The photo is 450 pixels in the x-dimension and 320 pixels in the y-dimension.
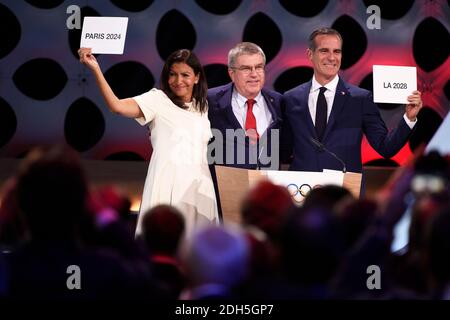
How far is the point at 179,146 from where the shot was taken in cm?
441

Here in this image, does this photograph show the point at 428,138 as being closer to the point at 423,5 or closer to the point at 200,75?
the point at 423,5

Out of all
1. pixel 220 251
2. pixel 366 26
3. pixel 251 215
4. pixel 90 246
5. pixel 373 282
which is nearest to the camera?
pixel 220 251

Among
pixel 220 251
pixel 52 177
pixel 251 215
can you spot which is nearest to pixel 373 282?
pixel 251 215

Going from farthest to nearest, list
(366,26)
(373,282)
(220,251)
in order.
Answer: (366,26), (373,282), (220,251)

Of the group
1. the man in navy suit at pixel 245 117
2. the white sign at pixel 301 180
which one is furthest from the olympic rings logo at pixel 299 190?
the man in navy suit at pixel 245 117

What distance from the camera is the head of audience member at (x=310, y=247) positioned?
1.80 m

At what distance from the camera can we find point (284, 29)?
20.0 feet

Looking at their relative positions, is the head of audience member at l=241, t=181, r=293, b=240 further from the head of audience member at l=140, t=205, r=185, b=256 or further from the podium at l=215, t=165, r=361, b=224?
the podium at l=215, t=165, r=361, b=224

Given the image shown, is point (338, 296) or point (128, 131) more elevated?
point (128, 131)

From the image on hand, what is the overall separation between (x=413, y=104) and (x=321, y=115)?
48 cm

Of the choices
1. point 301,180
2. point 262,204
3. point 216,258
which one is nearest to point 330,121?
point 301,180

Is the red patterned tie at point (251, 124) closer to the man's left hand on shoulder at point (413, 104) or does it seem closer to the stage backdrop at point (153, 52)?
the man's left hand on shoulder at point (413, 104)

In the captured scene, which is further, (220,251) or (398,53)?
(398,53)
